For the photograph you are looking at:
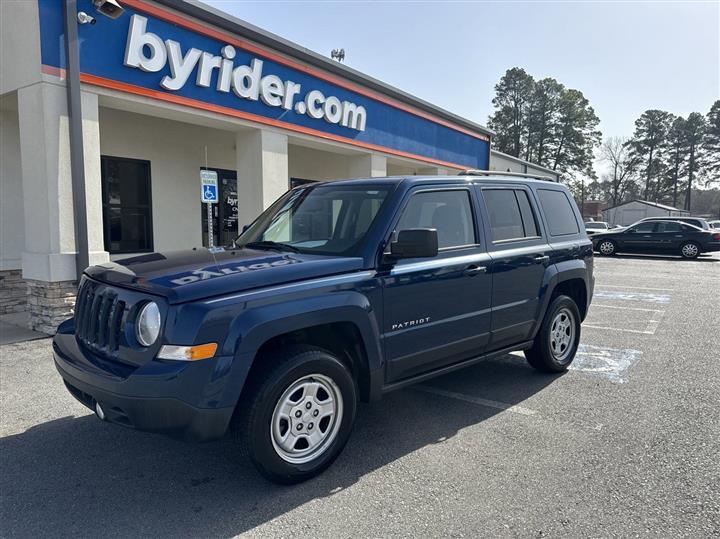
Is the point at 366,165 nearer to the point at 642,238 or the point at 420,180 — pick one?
the point at 420,180

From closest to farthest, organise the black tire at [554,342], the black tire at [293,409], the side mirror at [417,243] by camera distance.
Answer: the black tire at [293,409]
the side mirror at [417,243]
the black tire at [554,342]

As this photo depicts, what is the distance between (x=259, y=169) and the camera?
34.3 ft

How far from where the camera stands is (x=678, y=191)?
74000 mm

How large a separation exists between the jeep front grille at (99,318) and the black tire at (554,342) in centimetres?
390

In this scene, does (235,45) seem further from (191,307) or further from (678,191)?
(678,191)

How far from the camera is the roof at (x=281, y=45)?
29.1ft

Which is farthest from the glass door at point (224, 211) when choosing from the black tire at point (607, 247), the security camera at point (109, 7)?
the black tire at point (607, 247)

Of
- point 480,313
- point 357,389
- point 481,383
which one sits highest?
point 480,313

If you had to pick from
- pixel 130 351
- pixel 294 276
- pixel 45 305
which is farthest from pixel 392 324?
pixel 45 305

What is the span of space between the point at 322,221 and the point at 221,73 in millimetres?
6509

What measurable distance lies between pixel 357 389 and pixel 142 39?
7.10 metres

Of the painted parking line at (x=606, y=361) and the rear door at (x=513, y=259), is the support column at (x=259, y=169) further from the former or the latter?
the painted parking line at (x=606, y=361)

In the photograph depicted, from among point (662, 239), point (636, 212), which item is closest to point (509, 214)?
point (662, 239)

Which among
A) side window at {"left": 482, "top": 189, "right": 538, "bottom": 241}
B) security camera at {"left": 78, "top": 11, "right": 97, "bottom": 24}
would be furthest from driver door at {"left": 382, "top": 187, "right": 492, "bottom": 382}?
security camera at {"left": 78, "top": 11, "right": 97, "bottom": 24}
